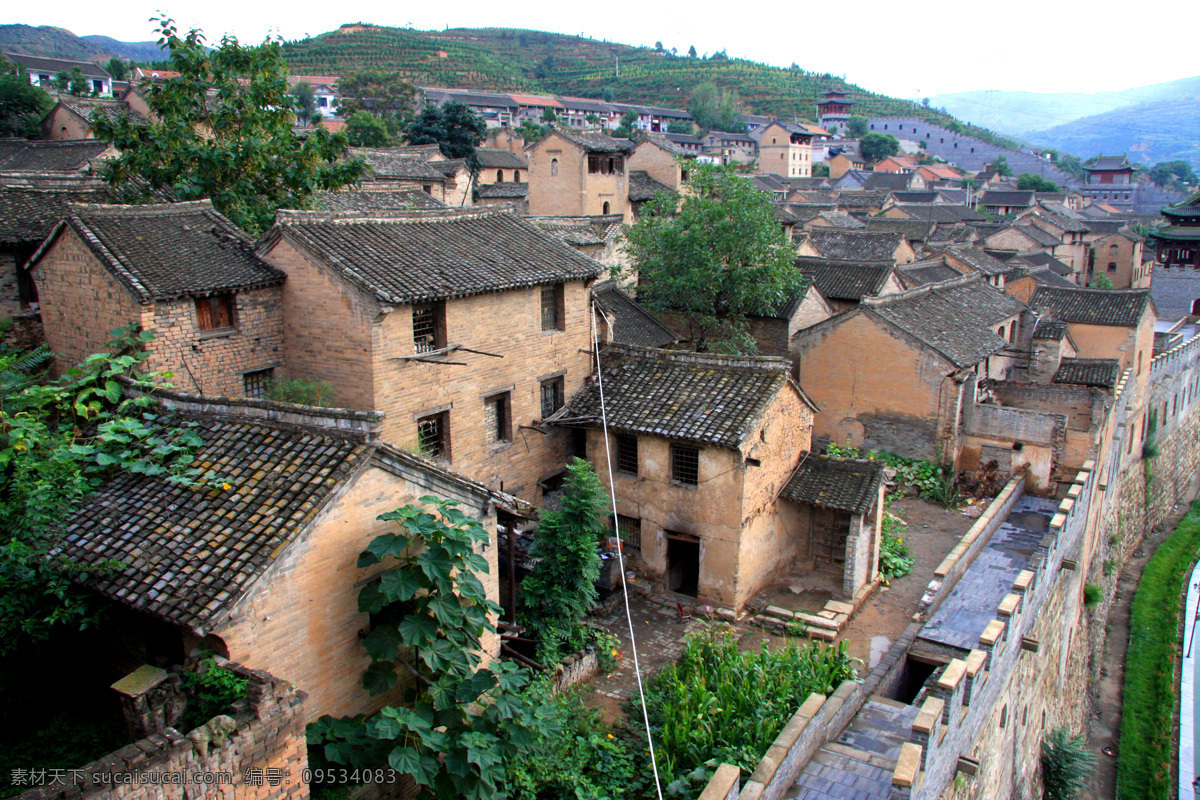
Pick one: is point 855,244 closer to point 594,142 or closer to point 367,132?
point 594,142

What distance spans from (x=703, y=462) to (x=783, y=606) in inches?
142

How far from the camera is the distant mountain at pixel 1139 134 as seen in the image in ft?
577

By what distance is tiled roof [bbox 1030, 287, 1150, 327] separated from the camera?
106 feet

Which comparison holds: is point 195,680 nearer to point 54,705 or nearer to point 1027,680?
point 54,705

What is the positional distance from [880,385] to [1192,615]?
1384 cm

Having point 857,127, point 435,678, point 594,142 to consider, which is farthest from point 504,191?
point 857,127

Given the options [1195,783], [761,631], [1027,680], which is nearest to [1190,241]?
[1195,783]

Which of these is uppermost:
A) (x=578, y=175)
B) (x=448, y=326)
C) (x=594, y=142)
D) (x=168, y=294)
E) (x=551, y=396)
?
(x=594, y=142)

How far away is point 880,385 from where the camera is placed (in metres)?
24.5

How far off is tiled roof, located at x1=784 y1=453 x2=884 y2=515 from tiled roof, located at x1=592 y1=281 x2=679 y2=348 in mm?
8081

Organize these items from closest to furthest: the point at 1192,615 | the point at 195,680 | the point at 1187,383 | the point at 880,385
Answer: the point at 195,680
the point at 880,385
the point at 1192,615
the point at 1187,383

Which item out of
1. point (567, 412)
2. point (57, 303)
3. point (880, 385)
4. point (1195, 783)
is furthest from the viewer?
point (880, 385)

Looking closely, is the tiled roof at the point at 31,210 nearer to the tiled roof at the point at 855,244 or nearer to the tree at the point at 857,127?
the tiled roof at the point at 855,244

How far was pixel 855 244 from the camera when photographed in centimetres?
4231
